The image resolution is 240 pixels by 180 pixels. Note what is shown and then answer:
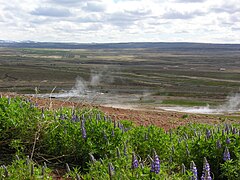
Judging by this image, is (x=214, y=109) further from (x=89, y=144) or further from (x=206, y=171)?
(x=206, y=171)

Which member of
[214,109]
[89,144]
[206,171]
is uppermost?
[206,171]

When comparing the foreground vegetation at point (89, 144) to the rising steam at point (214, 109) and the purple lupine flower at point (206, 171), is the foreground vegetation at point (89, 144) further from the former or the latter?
the rising steam at point (214, 109)

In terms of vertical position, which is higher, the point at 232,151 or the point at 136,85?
the point at 232,151

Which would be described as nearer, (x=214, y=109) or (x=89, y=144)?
(x=89, y=144)

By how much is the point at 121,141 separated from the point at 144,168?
173 cm

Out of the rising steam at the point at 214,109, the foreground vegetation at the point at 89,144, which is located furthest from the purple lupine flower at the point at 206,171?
the rising steam at the point at 214,109

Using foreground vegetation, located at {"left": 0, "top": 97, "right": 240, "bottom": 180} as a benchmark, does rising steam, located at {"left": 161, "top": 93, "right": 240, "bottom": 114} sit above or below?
below

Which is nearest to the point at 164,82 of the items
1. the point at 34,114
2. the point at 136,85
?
the point at 136,85

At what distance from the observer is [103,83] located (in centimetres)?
6047

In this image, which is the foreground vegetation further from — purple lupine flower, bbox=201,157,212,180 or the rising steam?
the rising steam

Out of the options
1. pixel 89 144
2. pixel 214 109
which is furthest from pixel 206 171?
pixel 214 109

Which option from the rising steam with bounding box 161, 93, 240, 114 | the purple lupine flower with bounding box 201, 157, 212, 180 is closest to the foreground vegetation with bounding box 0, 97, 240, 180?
the purple lupine flower with bounding box 201, 157, 212, 180

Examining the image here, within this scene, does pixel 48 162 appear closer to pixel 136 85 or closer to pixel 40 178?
pixel 40 178

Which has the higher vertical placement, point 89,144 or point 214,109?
point 89,144
